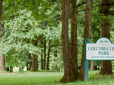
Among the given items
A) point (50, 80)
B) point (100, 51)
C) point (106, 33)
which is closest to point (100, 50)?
point (100, 51)

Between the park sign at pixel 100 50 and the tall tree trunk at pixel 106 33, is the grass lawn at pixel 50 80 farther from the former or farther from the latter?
the park sign at pixel 100 50

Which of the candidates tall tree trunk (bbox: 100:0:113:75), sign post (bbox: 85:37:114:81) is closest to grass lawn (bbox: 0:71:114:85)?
tall tree trunk (bbox: 100:0:113:75)

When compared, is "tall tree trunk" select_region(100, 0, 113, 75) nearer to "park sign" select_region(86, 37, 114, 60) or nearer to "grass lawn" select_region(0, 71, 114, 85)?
"grass lawn" select_region(0, 71, 114, 85)

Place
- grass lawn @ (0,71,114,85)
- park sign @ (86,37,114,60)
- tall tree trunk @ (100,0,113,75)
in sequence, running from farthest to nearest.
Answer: tall tree trunk @ (100,0,113,75) < park sign @ (86,37,114,60) < grass lawn @ (0,71,114,85)

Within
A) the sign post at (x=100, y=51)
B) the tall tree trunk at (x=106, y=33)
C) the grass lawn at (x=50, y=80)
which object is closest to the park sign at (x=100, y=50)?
the sign post at (x=100, y=51)

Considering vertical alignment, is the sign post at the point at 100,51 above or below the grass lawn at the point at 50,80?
above

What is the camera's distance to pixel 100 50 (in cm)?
927

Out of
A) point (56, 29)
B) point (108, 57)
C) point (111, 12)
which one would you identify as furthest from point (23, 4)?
point (56, 29)

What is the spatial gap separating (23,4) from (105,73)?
27.5 ft

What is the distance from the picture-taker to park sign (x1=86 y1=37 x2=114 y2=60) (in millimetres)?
9227

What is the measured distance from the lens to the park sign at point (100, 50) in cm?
923

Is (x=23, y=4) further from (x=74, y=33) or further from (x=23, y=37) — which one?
(x=23, y=37)

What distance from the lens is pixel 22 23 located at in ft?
81.3

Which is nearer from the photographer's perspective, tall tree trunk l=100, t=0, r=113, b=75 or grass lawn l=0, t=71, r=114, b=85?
grass lawn l=0, t=71, r=114, b=85
